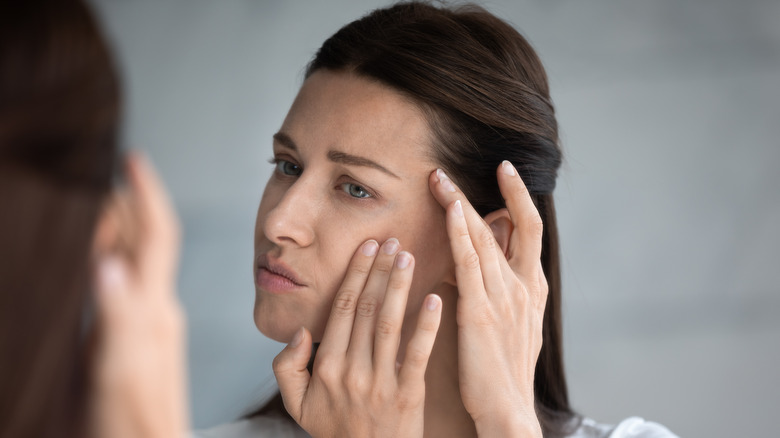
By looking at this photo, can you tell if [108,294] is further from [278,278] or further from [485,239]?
[485,239]

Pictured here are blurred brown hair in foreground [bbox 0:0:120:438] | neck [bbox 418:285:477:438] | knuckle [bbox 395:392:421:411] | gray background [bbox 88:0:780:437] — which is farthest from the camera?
gray background [bbox 88:0:780:437]

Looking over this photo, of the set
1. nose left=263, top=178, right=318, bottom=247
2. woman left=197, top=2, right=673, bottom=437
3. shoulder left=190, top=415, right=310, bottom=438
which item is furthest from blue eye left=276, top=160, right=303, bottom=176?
shoulder left=190, top=415, right=310, bottom=438

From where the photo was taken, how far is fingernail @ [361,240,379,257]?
1308mm

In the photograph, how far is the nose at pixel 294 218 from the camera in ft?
4.25

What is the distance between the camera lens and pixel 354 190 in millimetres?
1351

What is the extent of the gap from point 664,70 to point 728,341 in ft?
3.58

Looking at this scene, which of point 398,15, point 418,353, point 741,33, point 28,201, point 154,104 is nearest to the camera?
point 28,201

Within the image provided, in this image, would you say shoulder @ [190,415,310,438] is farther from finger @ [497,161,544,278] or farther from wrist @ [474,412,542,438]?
finger @ [497,161,544,278]

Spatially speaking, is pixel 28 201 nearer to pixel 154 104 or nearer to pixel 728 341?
pixel 154 104

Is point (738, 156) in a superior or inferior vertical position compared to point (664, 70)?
inferior

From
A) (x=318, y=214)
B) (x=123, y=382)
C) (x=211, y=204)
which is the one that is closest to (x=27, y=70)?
(x=123, y=382)

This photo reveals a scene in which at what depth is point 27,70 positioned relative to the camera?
0.55 metres

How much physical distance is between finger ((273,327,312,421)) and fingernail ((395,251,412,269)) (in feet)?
0.76

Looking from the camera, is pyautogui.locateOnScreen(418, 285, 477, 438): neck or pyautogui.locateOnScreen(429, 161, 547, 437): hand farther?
pyautogui.locateOnScreen(418, 285, 477, 438): neck
